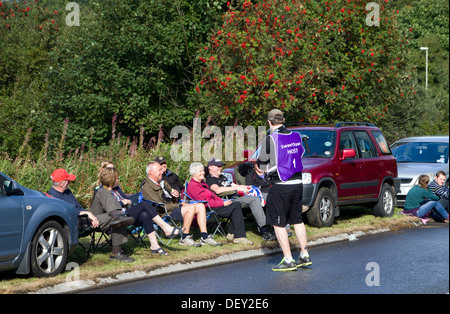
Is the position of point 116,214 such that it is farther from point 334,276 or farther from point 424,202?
point 424,202

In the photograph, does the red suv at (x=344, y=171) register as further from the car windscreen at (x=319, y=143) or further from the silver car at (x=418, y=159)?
the silver car at (x=418, y=159)

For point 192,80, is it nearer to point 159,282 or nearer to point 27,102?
point 27,102

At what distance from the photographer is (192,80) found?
76.0ft

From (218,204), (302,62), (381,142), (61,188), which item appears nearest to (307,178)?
(218,204)

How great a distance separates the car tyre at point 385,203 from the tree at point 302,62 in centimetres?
365

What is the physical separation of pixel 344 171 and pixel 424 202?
2138mm

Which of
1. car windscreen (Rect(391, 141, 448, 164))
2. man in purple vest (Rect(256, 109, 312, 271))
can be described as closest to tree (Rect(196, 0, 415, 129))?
car windscreen (Rect(391, 141, 448, 164))

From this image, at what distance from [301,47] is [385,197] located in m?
5.59

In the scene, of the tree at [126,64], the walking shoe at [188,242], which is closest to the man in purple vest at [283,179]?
the walking shoe at [188,242]

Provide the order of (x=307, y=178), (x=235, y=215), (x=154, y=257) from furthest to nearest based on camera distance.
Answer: (x=307, y=178)
(x=235, y=215)
(x=154, y=257)

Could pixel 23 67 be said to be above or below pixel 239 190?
above

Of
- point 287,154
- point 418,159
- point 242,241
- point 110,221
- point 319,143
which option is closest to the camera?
point 287,154

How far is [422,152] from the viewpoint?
1956 cm

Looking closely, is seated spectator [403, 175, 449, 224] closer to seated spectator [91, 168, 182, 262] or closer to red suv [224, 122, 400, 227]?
red suv [224, 122, 400, 227]
